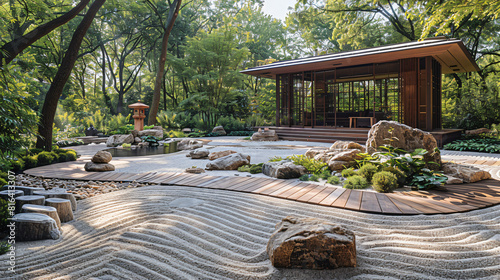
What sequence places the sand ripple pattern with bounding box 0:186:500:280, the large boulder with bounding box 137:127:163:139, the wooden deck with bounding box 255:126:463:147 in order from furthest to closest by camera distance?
the large boulder with bounding box 137:127:163:139 → the wooden deck with bounding box 255:126:463:147 → the sand ripple pattern with bounding box 0:186:500:280

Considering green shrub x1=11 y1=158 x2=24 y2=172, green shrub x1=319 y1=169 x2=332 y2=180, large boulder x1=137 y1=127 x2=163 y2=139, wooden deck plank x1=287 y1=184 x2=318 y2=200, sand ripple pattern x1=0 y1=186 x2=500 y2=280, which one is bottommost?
sand ripple pattern x1=0 y1=186 x2=500 y2=280

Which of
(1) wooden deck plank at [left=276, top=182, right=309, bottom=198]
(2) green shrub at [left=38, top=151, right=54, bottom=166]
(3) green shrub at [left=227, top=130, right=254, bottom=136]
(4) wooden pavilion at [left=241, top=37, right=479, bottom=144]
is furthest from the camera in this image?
(3) green shrub at [left=227, top=130, right=254, bottom=136]

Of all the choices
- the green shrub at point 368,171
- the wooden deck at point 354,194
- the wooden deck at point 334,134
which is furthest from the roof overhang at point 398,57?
the green shrub at point 368,171

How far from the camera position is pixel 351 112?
47.3 ft

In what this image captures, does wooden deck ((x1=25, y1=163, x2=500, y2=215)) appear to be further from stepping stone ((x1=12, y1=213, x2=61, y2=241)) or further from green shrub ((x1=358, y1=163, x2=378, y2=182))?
stepping stone ((x1=12, y1=213, x2=61, y2=241))

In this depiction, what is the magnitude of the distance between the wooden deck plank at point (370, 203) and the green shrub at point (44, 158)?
6452mm

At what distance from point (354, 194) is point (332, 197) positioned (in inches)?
12.9

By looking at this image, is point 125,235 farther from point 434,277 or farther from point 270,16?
point 270,16

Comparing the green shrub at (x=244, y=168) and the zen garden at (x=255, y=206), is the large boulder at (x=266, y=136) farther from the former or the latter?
the green shrub at (x=244, y=168)

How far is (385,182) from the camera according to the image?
3633 mm

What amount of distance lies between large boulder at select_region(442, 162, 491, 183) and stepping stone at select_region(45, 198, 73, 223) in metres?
5.06

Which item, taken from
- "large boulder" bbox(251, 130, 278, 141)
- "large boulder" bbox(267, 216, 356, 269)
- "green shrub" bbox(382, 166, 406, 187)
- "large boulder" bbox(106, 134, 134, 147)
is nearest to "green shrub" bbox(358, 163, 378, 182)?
"green shrub" bbox(382, 166, 406, 187)

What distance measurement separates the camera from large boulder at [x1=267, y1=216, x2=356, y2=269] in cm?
191

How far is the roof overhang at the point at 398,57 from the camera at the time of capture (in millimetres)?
9430
